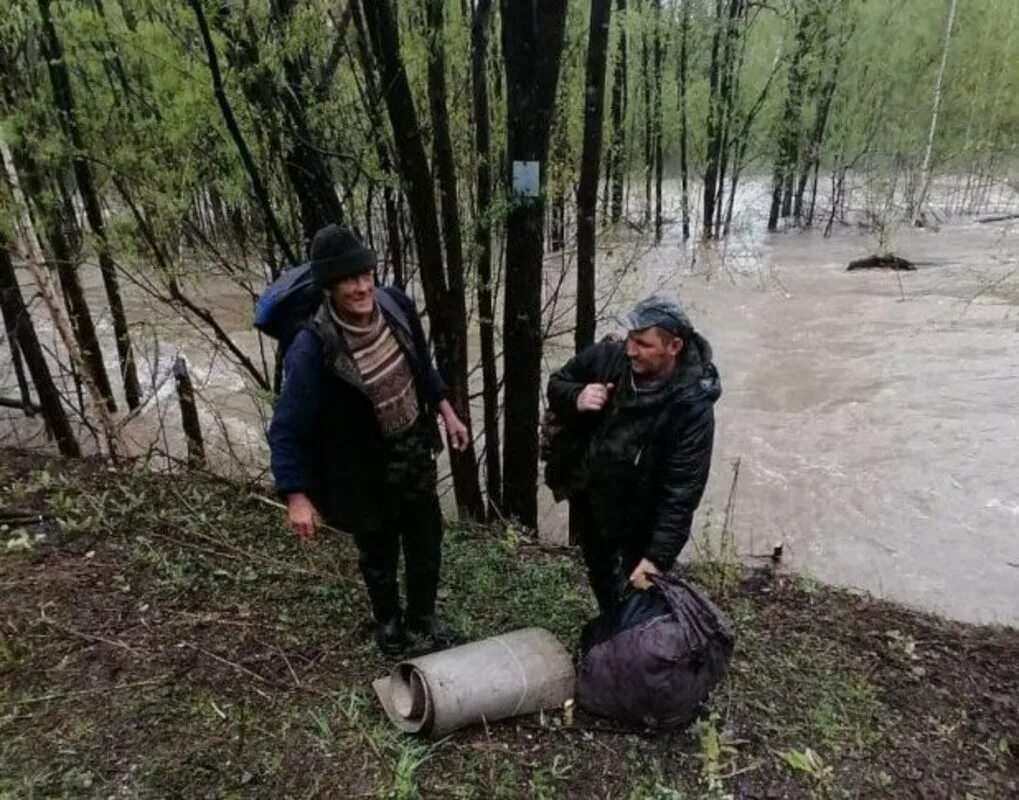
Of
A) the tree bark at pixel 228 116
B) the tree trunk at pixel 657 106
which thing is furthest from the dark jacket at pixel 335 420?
the tree trunk at pixel 657 106

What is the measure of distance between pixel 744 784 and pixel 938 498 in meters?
5.39

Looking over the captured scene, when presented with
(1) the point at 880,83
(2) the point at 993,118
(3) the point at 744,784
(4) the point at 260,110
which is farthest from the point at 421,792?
(2) the point at 993,118

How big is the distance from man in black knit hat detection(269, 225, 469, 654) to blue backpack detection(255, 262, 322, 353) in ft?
0.26

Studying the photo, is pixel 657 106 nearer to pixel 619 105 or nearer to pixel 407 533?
pixel 619 105

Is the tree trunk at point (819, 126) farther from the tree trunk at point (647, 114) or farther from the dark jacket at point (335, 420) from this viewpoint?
the dark jacket at point (335, 420)

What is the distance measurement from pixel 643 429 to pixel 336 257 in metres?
1.19

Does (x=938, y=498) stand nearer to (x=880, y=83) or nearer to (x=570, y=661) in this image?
(x=570, y=661)

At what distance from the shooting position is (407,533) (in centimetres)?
280

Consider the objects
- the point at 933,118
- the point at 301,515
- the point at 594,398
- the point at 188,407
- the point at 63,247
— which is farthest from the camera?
the point at 933,118

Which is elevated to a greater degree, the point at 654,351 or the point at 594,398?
the point at 654,351

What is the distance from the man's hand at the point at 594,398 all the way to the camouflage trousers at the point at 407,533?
Result: 0.59 metres

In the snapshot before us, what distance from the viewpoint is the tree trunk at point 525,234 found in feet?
12.1

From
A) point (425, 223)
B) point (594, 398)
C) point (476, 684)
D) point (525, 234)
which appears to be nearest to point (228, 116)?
point (425, 223)

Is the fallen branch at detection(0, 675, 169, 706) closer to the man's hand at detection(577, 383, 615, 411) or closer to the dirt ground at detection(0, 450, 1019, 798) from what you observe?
the dirt ground at detection(0, 450, 1019, 798)
